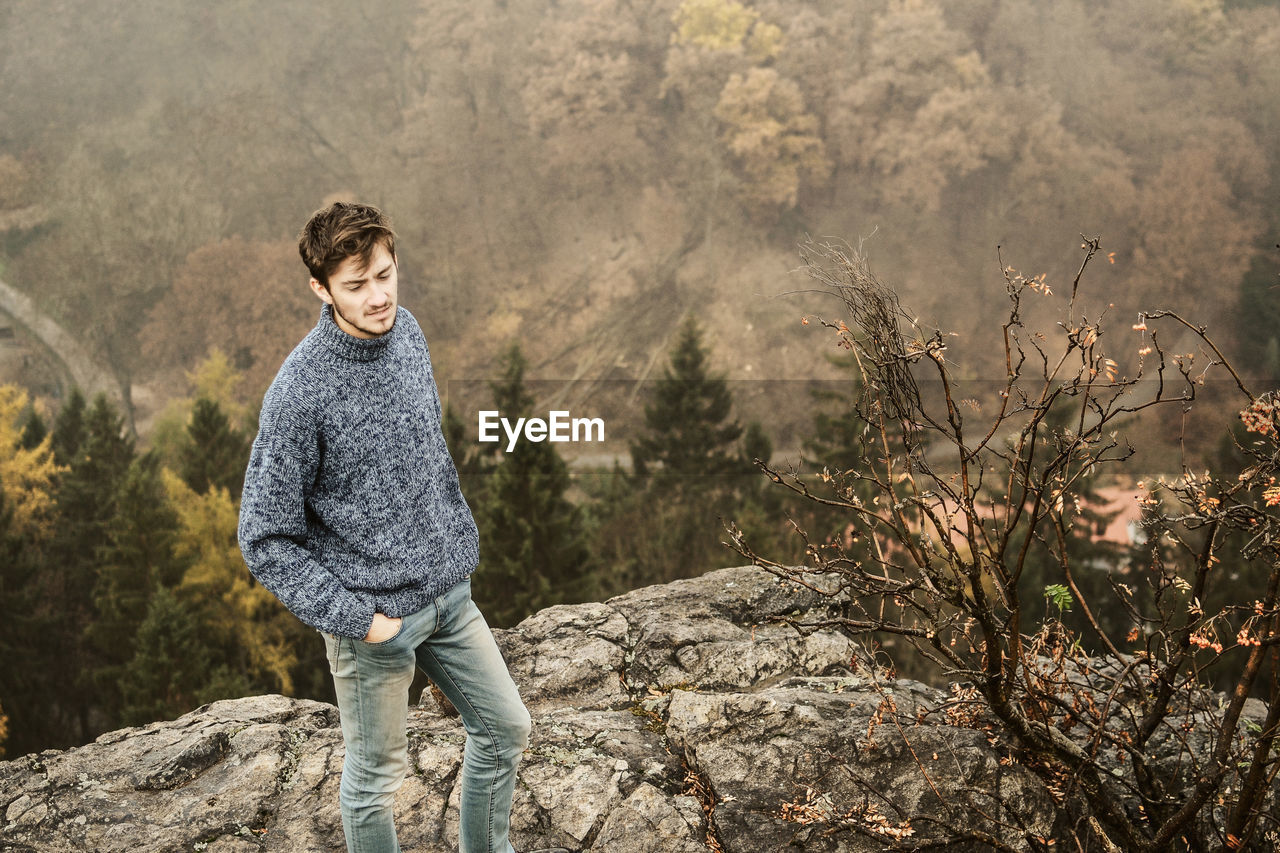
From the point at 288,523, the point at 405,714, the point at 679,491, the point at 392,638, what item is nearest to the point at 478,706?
the point at 405,714

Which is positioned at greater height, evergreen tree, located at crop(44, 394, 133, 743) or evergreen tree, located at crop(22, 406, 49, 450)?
evergreen tree, located at crop(22, 406, 49, 450)

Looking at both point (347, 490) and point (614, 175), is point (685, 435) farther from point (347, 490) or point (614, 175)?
point (347, 490)

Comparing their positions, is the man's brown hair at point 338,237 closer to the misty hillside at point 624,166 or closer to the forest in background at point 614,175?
the forest in background at point 614,175

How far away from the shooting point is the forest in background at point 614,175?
113ft

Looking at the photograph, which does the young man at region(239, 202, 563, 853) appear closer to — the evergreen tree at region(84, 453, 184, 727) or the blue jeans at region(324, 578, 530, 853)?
the blue jeans at region(324, 578, 530, 853)

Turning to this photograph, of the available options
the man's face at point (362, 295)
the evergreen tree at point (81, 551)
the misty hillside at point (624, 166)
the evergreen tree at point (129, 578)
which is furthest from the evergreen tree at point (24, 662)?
the man's face at point (362, 295)

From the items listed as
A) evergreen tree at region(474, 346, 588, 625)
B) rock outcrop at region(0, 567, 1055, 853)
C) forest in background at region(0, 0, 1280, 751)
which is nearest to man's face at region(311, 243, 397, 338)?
rock outcrop at region(0, 567, 1055, 853)

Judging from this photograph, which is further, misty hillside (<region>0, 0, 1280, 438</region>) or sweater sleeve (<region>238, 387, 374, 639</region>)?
misty hillside (<region>0, 0, 1280, 438</region>)

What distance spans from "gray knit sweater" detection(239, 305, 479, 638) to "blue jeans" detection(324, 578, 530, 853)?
9cm

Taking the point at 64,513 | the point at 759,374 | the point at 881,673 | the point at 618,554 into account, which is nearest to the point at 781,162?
the point at 759,374

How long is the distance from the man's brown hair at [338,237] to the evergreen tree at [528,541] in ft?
52.6

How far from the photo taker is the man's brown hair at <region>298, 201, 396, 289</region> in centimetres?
212

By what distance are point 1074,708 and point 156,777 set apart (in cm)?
317

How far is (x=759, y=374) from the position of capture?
3412 centimetres
